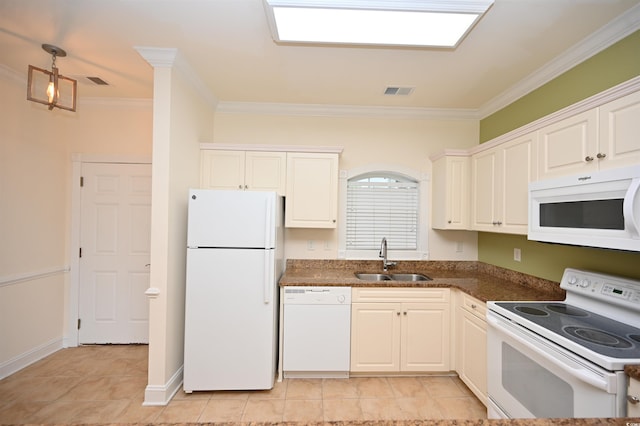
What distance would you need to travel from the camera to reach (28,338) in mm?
2736

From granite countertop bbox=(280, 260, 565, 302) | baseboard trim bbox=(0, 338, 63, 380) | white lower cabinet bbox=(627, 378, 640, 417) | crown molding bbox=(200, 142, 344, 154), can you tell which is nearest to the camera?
white lower cabinet bbox=(627, 378, 640, 417)

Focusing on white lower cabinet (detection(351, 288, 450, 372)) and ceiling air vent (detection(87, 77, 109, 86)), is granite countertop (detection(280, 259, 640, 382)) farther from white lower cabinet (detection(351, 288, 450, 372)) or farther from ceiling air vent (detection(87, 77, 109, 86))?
ceiling air vent (detection(87, 77, 109, 86))

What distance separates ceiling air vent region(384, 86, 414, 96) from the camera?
9.02 ft

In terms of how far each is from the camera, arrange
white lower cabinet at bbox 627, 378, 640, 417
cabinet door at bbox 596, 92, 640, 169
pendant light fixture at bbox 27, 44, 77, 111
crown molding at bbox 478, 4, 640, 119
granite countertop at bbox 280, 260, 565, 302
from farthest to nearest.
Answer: granite countertop at bbox 280, 260, 565, 302, pendant light fixture at bbox 27, 44, 77, 111, crown molding at bbox 478, 4, 640, 119, cabinet door at bbox 596, 92, 640, 169, white lower cabinet at bbox 627, 378, 640, 417

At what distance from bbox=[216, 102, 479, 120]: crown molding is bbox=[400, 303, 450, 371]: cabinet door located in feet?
6.82

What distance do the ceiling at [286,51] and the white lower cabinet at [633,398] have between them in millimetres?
2015

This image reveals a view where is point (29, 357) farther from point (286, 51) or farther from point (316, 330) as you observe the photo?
point (286, 51)

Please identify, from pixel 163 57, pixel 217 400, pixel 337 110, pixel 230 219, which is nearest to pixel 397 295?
pixel 230 219

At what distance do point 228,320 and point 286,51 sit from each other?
2.19 m

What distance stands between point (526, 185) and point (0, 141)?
4420mm

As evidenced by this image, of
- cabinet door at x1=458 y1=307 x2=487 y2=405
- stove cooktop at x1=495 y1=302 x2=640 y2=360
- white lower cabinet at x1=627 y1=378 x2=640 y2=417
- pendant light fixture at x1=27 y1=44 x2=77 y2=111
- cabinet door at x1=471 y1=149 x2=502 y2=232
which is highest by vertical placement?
pendant light fixture at x1=27 y1=44 x2=77 y2=111

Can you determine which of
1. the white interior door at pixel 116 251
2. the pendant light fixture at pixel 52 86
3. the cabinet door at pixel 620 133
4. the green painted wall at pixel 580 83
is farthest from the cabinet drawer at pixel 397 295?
the pendant light fixture at pixel 52 86

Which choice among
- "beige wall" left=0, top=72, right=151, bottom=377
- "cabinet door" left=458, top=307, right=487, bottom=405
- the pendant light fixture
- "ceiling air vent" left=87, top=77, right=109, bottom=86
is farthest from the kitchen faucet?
"ceiling air vent" left=87, top=77, right=109, bottom=86

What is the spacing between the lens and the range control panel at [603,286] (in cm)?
161
